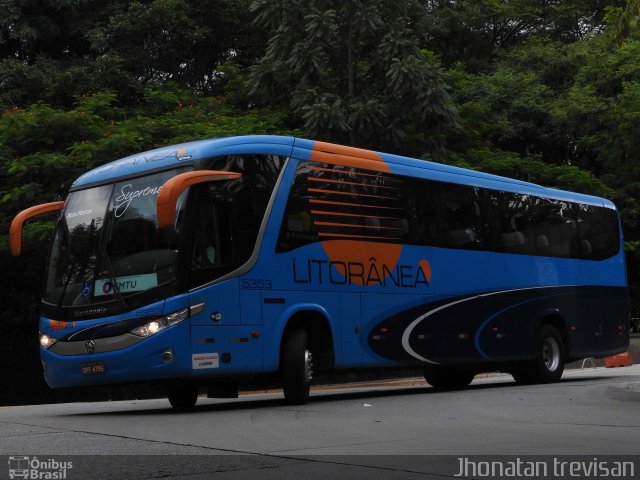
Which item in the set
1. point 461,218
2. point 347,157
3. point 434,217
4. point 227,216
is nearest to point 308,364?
point 227,216

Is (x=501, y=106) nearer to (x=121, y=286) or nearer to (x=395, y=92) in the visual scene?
(x=395, y=92)

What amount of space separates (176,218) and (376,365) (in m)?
4.25

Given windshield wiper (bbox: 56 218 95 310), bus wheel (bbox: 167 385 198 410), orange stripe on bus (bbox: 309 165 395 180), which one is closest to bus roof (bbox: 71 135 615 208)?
orange stripe on bus (bbox: 309 165 395 180)

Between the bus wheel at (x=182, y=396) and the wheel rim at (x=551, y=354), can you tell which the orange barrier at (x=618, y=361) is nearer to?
the wheel rim at (x=551, y=354)

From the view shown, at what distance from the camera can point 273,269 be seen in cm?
1362

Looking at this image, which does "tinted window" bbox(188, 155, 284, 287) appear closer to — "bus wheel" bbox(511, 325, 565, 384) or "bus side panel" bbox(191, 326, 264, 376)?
"bus side panel" bbox(191, 326, 264, 376)

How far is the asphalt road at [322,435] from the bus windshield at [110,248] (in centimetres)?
163

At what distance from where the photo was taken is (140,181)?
1347 centimetres

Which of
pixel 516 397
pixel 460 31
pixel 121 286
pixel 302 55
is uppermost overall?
pixel 460 31

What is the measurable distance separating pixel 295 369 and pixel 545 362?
7486 mm

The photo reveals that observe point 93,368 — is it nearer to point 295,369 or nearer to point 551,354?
point 295,369

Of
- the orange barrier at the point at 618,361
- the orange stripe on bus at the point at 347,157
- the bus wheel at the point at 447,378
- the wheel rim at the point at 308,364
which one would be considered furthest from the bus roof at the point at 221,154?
the orange barrier at the point at 618,361
